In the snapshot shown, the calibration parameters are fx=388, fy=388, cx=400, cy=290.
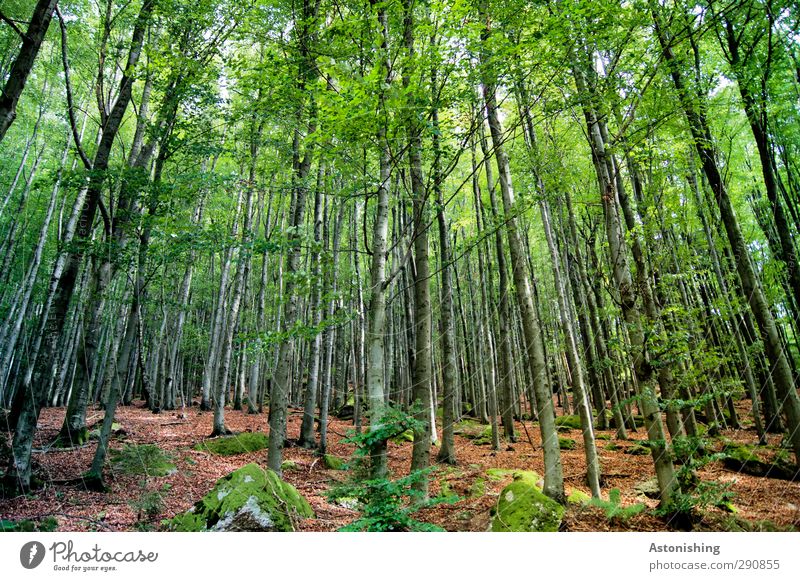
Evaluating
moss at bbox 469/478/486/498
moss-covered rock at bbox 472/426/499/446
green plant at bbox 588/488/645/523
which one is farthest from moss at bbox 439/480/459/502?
moss-covered rock at bbox 472/426/499/446

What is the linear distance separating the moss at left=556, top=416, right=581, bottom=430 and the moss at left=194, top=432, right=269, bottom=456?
9572 millimetres

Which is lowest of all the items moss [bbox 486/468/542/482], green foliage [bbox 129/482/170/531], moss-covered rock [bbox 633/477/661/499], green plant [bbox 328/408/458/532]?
moss-covered rock [bbox 633/477/661/499]

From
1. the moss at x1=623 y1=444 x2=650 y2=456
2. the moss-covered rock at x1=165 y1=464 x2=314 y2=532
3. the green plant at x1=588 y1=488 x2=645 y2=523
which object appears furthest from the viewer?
the moss at x1=623 y1=444 x2=650 y2=456

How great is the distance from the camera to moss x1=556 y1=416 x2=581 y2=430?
1277 centimetres

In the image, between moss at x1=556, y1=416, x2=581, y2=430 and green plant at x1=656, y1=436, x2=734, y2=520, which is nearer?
green plant at x1=656, y1=436, x2=734, y2=520

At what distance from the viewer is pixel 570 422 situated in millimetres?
13102

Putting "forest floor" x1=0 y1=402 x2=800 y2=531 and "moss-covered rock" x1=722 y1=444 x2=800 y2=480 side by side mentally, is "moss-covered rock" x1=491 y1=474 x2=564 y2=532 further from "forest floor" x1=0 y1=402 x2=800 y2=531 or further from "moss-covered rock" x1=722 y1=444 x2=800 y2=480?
"moss-covered rock" x1=722 y1=444 x2=800 y2=480

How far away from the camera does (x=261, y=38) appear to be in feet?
15.3

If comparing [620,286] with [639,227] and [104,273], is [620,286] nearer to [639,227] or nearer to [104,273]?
[639,227]

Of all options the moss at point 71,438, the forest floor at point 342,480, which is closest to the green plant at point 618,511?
the forest floor at point 342,480

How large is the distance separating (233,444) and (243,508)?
5.87 m

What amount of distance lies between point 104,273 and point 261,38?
414 cm

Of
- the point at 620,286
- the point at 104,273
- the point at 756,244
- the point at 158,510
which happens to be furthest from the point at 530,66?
the point at 756,244

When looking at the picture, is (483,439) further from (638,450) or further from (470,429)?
(638,450)
